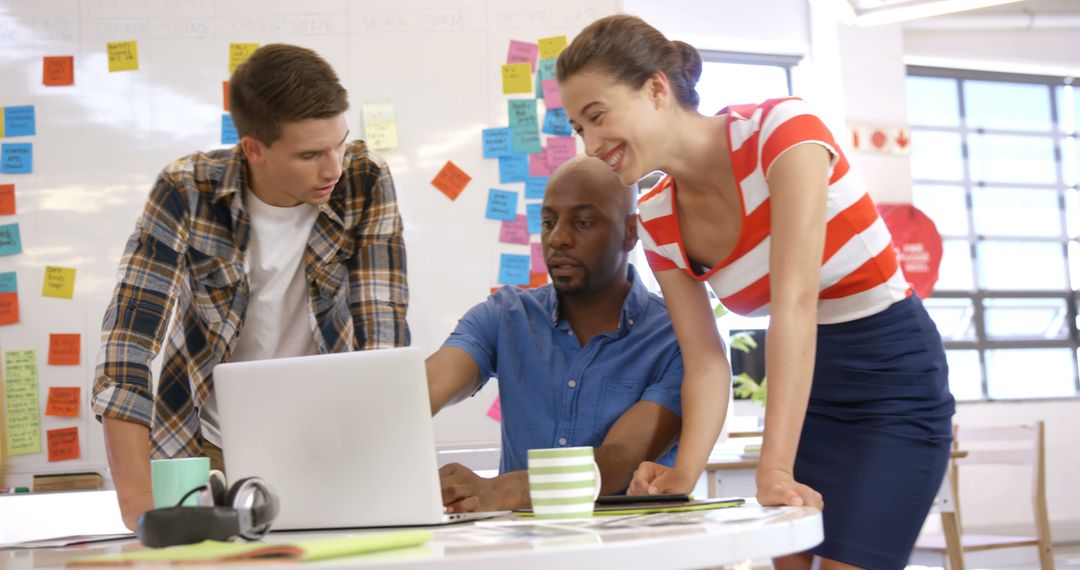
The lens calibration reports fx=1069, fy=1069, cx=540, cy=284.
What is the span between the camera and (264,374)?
1172 millimetres

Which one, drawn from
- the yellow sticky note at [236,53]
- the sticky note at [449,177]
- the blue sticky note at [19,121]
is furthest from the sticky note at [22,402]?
the sticky note at [449,177]

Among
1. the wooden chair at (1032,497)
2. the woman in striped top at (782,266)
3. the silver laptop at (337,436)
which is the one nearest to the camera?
the silver laptop at (337,436)

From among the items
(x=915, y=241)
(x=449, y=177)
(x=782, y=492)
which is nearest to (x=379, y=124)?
(x=449, y=177)

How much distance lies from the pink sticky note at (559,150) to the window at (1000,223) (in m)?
4.00

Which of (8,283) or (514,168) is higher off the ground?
(514,168)

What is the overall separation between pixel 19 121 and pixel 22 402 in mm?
854

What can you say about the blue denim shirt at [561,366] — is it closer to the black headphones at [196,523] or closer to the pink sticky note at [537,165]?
the black headphones at [196,523]

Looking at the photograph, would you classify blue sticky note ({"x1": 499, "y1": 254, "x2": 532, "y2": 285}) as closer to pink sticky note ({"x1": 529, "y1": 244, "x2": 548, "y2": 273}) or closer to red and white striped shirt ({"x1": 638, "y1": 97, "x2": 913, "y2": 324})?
pink sticky note ({"x1": 529, "y1": 244, "x2": 548, "y2": 273})

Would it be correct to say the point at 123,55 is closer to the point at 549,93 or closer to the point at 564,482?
the point at 549,93

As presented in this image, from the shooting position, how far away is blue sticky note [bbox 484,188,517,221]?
3355 mm

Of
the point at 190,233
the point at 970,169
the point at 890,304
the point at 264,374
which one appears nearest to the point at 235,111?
the point at 190,233

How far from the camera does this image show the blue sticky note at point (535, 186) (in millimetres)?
3367

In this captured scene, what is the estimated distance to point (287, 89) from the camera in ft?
5.87

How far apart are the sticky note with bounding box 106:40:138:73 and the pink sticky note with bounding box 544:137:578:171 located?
51.2 inches
